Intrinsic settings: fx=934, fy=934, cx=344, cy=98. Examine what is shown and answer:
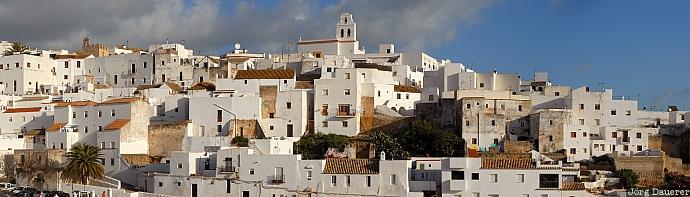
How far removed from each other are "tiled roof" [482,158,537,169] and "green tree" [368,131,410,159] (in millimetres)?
5441

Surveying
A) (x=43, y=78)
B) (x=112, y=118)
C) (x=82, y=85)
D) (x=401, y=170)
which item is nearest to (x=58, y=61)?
(x=43, y=78)

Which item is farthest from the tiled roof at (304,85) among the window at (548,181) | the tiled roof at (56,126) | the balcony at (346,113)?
the window at (548,181)

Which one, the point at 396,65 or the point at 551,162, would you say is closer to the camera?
the point at 551,162

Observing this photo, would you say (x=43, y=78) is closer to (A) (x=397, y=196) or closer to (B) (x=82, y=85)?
(B) (x=82, y=85)

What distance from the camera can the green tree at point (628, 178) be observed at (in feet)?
145

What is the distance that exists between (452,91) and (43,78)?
3012 centimetres

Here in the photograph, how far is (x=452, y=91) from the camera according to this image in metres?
54.6

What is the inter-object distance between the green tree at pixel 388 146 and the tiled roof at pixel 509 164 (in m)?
5.44

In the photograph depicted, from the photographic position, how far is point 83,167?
44562 mm

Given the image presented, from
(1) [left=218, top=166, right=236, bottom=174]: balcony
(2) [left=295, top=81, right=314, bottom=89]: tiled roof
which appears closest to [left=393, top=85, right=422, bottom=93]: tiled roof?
(2) [left=295, top=81, right=314, bottom=89]: tiled roof

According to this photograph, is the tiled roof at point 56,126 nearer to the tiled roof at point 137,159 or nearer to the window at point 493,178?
the tiled roof at point 137,159

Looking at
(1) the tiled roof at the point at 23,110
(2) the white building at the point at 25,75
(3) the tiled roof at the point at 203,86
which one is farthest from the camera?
(2) the white building at the point at 25,75

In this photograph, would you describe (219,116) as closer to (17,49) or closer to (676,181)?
(676,181)

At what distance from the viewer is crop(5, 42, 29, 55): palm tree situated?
7120 cm
